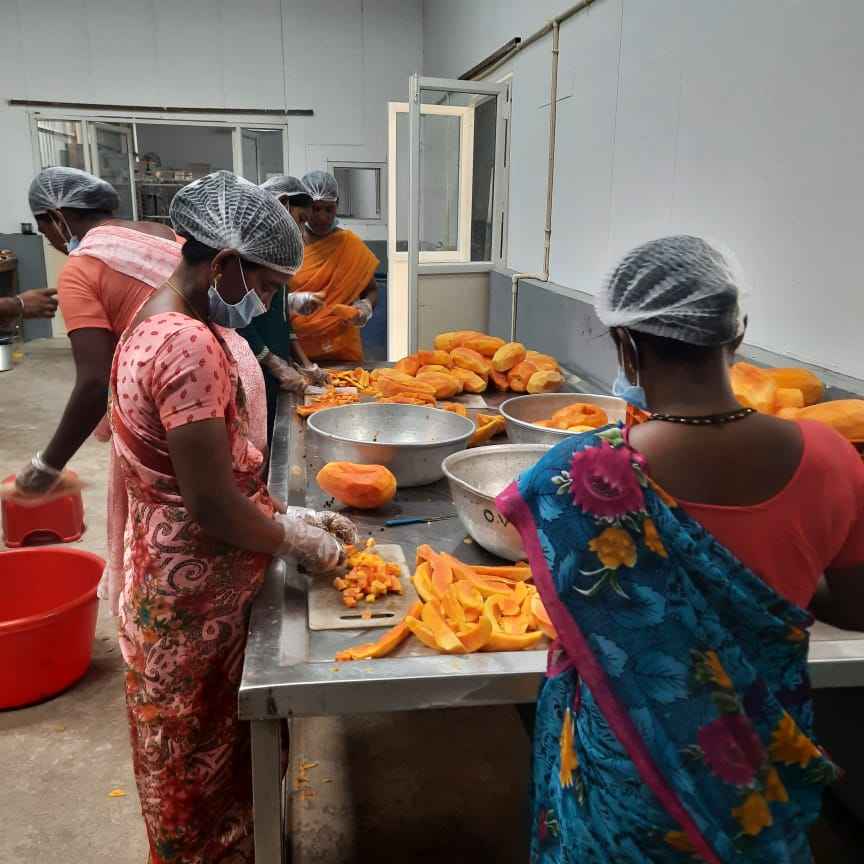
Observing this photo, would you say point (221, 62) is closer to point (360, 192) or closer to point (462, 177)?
point (360, 192)

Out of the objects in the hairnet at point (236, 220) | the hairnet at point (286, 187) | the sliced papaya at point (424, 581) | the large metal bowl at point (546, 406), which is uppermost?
the hairnet at point (286, 187)

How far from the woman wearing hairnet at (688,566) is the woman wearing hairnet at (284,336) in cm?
225

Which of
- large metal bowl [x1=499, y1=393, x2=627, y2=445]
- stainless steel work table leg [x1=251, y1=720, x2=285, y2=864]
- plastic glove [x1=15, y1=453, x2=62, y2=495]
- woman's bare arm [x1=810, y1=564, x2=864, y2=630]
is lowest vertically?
stainless steel work table leg [x1=251, y1=720, x2=285, y2=864]

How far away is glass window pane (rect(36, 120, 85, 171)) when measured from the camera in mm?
8501

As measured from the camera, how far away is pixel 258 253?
144 centimetres

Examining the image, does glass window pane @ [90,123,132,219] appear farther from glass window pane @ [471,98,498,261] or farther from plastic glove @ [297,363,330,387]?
plastic glove @ [297,363,330,387]

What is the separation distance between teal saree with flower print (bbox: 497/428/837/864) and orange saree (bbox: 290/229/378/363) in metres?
2.84

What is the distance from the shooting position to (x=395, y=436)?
248cm

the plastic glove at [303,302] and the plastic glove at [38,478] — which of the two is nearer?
the plastic glove at [38,478]

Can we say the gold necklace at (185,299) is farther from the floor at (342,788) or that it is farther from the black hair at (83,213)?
the floor at (342,788)

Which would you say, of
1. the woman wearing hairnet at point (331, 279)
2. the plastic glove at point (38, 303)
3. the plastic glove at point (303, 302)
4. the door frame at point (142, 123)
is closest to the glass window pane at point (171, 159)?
the door frame at point (142, 123)

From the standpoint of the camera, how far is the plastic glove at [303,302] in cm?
353

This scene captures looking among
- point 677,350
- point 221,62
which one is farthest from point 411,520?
point 221,62

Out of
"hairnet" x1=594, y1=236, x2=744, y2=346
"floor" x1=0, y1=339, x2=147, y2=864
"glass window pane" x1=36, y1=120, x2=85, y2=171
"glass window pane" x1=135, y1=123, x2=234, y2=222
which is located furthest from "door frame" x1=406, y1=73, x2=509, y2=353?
"glass window pane" x1=36, y1=120, x2=85, y2=171
